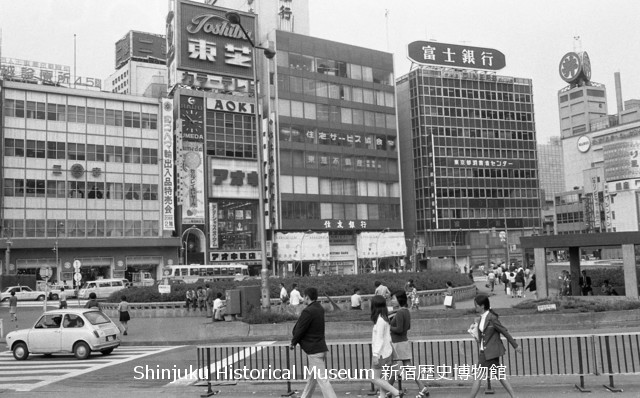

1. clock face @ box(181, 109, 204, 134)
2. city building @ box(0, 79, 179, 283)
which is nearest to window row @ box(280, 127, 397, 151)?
clock face @ box(181, 109, 204, 134)

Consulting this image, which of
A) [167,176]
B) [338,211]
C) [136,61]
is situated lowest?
[338,211]

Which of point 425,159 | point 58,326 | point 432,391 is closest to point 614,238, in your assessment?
point 432,391

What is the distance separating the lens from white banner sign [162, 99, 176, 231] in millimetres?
66125

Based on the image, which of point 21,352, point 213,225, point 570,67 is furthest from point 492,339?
point 570,67

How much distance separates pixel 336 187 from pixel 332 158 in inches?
146

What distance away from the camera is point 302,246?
2872 inches

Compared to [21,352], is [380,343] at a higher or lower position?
higher

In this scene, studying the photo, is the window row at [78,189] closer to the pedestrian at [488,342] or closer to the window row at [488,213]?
the window row at [488,213]

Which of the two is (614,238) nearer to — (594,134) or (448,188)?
(448,188)

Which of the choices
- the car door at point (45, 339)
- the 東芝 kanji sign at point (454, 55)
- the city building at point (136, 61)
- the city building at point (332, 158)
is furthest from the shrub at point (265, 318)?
the city building at point (136, 61)

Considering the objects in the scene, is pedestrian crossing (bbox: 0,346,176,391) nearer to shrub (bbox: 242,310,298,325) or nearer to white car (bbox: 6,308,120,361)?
white car (bbox: 6,308,120,361)

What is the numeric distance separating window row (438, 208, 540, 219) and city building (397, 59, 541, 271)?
151mm

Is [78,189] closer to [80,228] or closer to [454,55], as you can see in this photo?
[80,228]

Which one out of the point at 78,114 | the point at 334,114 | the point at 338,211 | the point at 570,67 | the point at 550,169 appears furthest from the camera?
the point at 550,169
